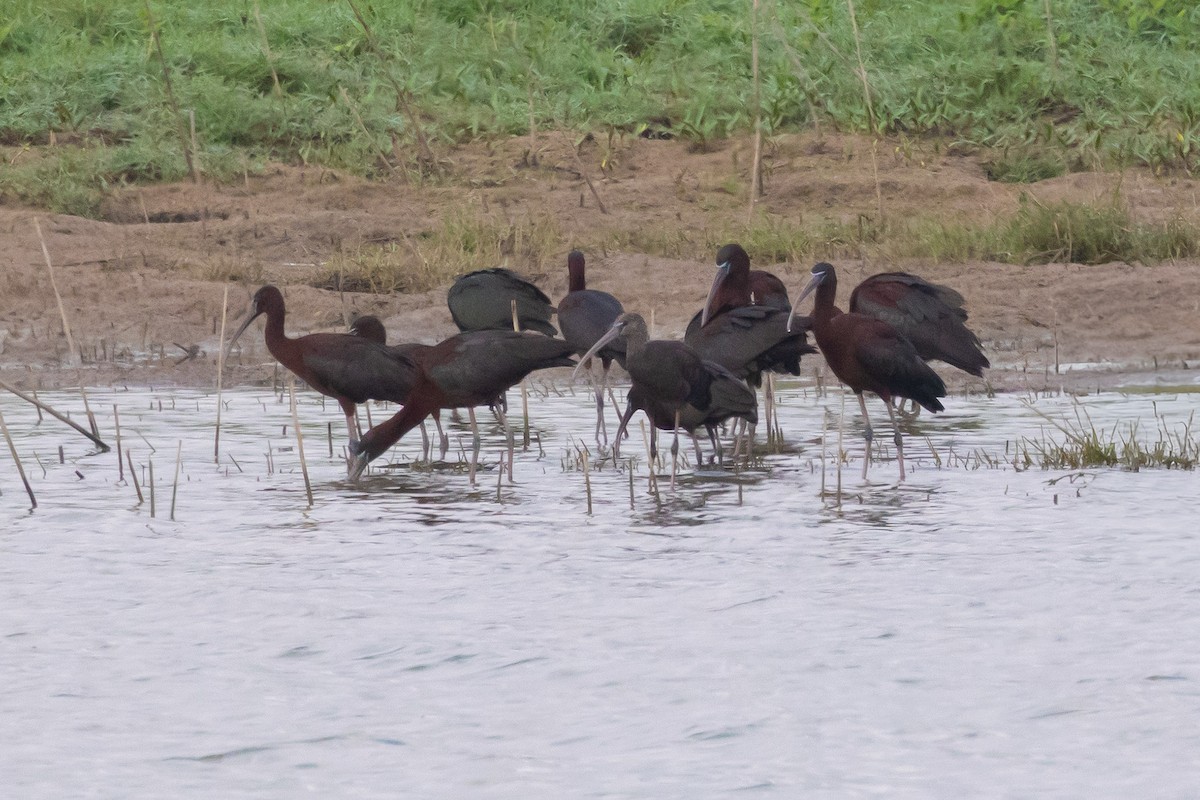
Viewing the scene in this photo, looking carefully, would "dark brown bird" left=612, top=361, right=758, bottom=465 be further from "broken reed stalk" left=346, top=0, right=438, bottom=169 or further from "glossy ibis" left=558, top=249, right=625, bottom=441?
"broken reed stalk" left=346, top=0, right=438, bottom=169

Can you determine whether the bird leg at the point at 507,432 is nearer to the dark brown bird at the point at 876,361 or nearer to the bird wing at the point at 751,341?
the bird wing at the point at 751,341

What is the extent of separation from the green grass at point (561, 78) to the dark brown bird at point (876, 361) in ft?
23.9

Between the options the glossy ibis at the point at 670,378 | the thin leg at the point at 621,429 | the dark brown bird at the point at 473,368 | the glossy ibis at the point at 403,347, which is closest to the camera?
the glossy ibis at the point at 670,378

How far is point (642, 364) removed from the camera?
7934 millimetres

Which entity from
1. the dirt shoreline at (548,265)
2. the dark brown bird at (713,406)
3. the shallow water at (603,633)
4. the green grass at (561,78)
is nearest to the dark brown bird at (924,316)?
the shallow water at (603,633)

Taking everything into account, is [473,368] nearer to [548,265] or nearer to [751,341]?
[751,341]

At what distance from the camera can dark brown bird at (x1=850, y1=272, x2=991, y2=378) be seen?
351 inches

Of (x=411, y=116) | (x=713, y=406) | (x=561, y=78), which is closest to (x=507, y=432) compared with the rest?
(x=713, y=406)

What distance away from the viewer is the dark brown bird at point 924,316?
8.91 meters

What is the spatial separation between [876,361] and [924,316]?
1.05 metres

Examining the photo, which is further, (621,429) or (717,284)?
(717,284)

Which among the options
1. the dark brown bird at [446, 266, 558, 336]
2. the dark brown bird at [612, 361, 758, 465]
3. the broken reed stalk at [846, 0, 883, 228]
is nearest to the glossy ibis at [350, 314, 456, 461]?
the dark brown bird at [446, 266, 558, 336]

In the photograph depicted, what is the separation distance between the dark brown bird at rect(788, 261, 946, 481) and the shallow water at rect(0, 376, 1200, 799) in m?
0.35

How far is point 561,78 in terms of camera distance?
674 inches
